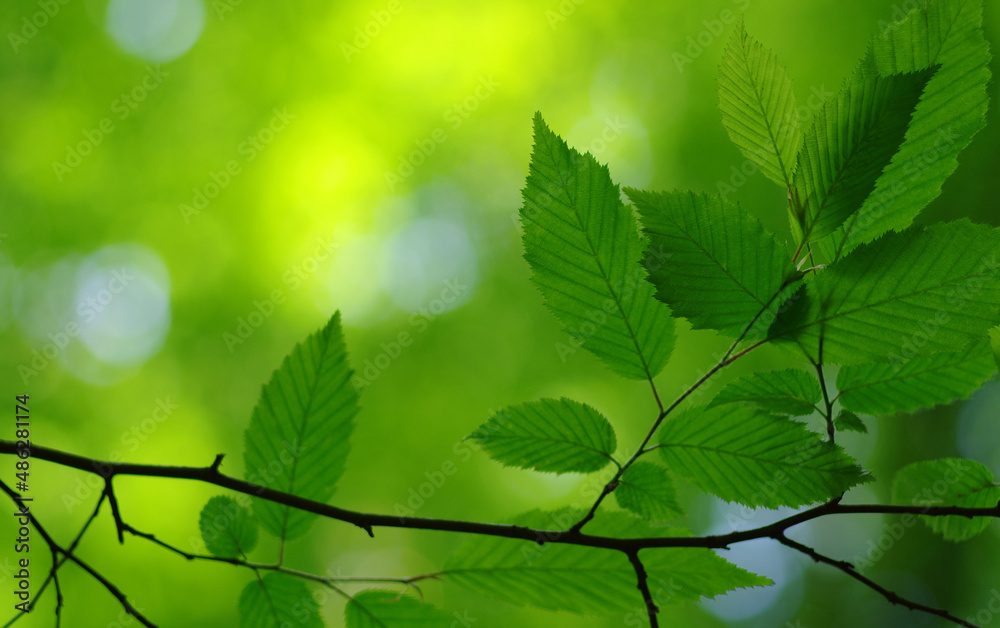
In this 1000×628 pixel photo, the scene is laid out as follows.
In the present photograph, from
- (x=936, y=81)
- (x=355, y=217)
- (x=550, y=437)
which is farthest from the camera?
(x=355, y=217)

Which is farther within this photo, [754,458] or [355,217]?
[355,217]

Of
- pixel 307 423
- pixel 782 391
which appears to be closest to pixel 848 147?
pixel 782 391

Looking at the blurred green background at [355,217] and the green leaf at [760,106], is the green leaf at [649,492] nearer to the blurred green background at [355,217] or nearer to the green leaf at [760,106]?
the green leaf at [760,106]

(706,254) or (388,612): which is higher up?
(706,254)

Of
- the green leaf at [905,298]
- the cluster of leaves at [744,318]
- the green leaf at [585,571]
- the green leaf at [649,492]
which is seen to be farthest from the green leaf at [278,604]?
the green leaf at [905,298]

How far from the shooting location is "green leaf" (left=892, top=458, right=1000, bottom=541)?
0.47 metres

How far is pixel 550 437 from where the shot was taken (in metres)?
0.44

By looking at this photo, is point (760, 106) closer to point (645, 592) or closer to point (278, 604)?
point (645, 592)

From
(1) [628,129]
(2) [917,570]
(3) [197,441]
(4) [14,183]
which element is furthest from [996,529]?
(4) [14,183]

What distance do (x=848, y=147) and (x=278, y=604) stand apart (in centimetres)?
47

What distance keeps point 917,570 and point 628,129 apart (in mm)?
2357

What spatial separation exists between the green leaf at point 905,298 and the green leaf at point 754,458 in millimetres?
53

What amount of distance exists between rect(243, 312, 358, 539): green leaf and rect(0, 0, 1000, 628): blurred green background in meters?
2.53

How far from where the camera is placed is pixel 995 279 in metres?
0.33
